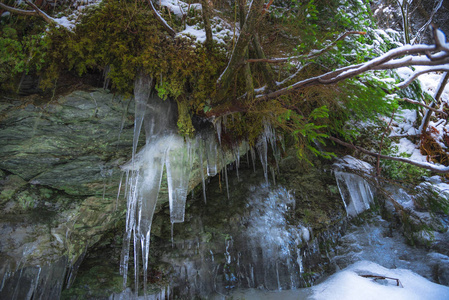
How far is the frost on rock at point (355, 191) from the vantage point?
17.0 feet

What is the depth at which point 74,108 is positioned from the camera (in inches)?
125

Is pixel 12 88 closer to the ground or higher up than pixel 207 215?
higher up

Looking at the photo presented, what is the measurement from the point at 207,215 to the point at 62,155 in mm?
2742

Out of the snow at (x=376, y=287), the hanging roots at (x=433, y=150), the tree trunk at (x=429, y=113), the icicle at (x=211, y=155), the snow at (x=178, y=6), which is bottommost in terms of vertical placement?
the snow at (x=376, y=287)

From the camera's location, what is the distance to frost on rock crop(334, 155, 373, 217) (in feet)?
17.0

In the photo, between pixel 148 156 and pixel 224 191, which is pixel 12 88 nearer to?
pixel 148 156

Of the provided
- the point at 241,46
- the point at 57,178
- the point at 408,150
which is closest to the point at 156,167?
the point at 57,178

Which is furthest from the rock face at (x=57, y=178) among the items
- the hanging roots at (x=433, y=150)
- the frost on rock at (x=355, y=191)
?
the hanging roots at (x=433, y=150)

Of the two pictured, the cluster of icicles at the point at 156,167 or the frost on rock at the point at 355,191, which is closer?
the cluster of icicles at the point at 156,167

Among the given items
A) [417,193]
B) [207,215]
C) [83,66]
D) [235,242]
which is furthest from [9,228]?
[417,193]

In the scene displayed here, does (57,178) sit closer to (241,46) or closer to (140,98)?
(140,98)

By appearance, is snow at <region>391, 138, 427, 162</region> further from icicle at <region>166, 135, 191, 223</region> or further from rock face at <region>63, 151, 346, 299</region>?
icicle at <region>166, 135, 191, 223</region>

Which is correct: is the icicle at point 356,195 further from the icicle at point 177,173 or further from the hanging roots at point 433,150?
the icicle at point 177,173

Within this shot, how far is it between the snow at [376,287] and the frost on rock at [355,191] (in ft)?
4.19
